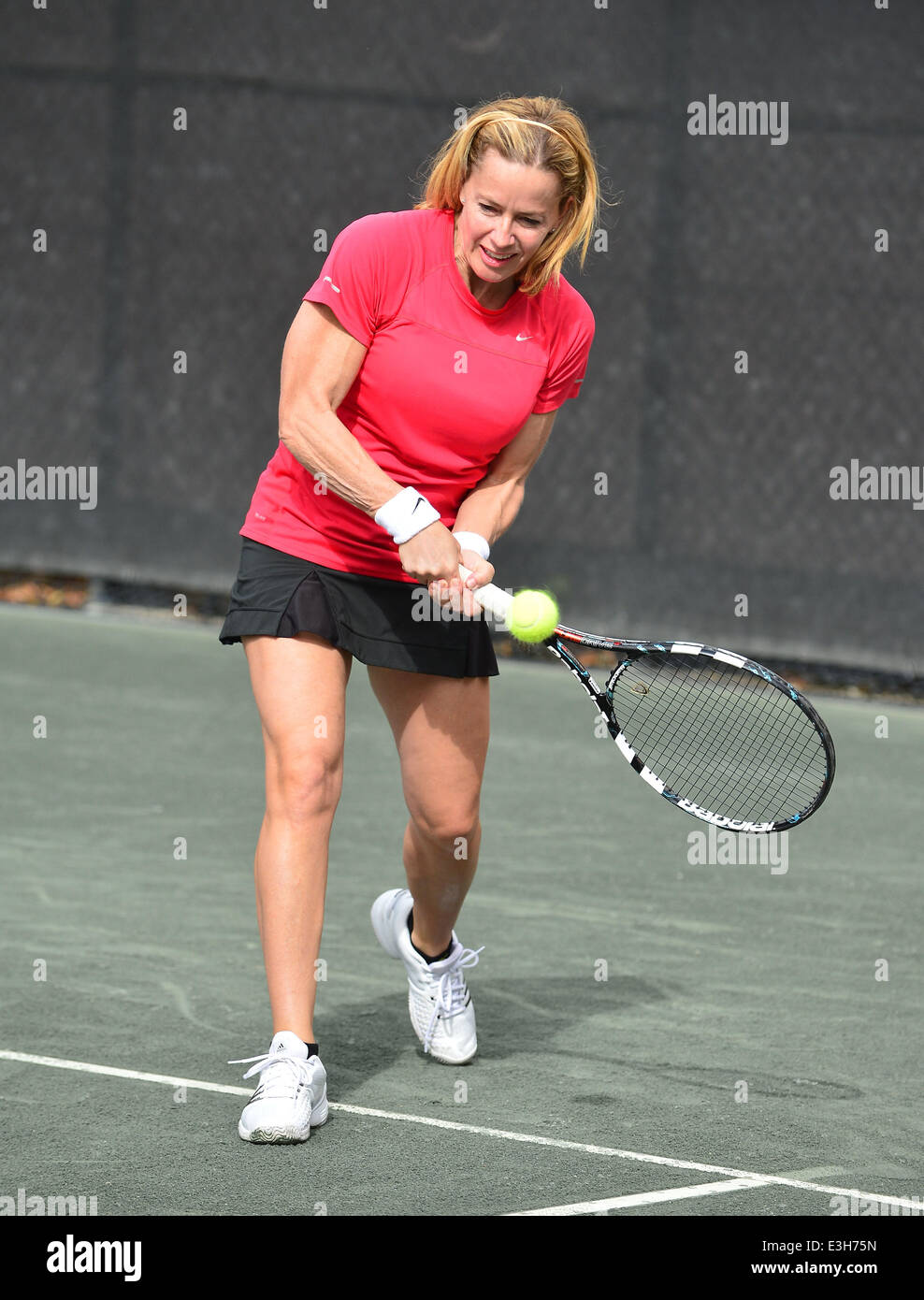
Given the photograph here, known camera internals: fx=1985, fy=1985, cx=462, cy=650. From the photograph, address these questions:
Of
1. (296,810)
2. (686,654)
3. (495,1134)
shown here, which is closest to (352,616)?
(296,810)

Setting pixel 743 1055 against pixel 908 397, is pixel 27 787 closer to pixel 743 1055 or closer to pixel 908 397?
pixel 743 1055

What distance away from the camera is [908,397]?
764 cm

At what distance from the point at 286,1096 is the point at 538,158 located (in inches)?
60.5

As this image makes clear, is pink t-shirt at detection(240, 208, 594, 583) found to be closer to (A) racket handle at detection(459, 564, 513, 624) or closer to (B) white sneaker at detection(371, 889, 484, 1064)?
(A) racket handle at detection(459, 564, 513, 624)

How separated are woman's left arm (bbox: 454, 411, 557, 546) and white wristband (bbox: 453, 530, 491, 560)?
50 mm

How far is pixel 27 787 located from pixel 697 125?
156 inches

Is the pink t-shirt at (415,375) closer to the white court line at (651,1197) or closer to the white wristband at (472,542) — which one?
the white wristband at (472,542)

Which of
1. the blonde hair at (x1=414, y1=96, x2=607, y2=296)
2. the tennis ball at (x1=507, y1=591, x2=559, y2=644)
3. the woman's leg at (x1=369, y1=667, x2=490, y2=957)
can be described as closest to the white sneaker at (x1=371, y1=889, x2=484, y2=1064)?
the woman's leg at (x1=369, y1=667, x2=490, y2=957)

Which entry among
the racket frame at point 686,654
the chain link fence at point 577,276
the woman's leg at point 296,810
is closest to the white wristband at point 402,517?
the woman's leg at point 296,810

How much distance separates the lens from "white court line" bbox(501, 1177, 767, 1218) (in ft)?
9.32

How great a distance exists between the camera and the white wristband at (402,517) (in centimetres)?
321

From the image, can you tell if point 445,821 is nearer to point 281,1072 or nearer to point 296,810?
point 296,810

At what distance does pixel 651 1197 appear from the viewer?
9.56 feet
